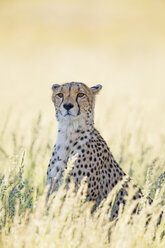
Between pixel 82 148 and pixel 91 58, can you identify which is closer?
pixel 82 148

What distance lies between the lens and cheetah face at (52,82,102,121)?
13.4 feet


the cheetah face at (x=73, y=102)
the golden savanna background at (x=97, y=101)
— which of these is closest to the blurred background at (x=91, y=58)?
the golden savanna background at (x=97, y=101)

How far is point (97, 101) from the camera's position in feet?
37.7

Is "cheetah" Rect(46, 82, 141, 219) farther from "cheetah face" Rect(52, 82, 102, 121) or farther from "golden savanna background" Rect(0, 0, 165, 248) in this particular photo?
"golden savanna background" Rect(0, 0, 165, 248)

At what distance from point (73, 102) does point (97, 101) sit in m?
7.40

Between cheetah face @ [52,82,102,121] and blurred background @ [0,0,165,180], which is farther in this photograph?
blurred background @ [0,0,165,180]

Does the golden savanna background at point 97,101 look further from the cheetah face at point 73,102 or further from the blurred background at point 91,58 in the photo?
the cheetah face at point 73,102

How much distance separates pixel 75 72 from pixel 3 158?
1215 centimetres

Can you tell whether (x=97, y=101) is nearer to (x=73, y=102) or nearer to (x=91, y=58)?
(x=73, y=102)

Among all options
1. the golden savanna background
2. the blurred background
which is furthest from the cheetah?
the blurred background

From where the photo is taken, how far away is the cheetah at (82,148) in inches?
158

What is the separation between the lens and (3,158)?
528 centimetres

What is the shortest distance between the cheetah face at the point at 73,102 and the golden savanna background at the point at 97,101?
0.43 m

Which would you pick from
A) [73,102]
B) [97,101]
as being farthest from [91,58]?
[73,102]
